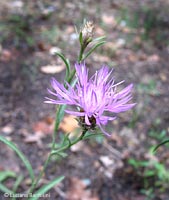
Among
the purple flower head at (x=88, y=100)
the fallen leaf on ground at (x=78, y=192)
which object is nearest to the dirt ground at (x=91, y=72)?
the fallen leaf on ground at (x=78, y=192)

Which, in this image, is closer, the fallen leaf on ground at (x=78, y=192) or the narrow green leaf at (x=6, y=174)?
the narrow green leaf at (x=6, y=174)

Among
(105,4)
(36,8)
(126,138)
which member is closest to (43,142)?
(126,138)

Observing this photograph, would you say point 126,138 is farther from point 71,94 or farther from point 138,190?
point 71,94

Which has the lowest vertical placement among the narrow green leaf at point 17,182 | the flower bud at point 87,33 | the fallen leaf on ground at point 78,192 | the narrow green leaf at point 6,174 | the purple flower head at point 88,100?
the fallen leaf on ground at point 78,192

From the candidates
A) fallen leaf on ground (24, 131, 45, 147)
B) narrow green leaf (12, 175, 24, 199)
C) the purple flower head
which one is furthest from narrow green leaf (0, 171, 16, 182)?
the purple flower head

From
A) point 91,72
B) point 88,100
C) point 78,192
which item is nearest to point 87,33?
point 88,100

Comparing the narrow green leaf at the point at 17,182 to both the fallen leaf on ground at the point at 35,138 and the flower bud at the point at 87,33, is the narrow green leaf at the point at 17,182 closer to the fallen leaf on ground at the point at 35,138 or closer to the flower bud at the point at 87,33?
the fallen leaf on ground at the point at 35,138

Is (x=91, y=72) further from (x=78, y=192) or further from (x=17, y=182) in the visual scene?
(x=17, y=182)

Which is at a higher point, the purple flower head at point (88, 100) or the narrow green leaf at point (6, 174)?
the purple flower head at point (88, 100)
